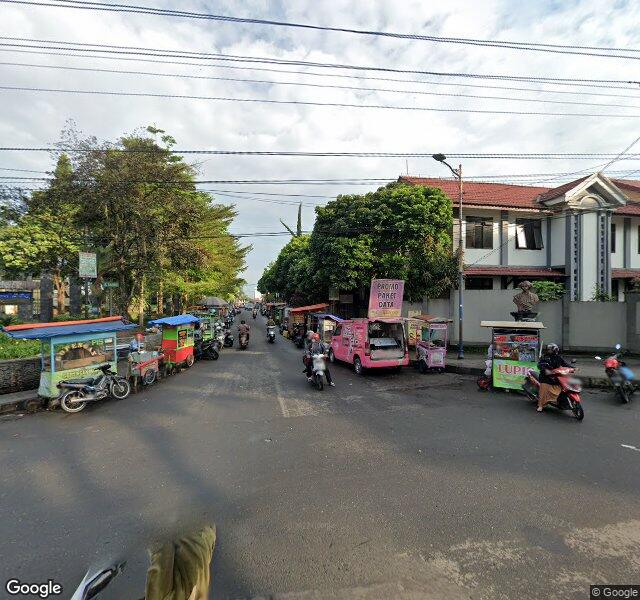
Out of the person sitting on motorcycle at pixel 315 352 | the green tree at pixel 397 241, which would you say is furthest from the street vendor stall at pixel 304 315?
the person sitting on motorcycle at pixel 315 352

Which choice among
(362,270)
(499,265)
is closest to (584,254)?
(499,265)

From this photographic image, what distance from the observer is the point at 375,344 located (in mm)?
12062

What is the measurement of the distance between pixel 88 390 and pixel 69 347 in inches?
44.3

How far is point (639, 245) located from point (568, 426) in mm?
22223

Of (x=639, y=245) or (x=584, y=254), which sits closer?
(x=584, y=254)

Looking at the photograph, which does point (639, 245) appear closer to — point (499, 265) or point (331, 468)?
point (499, 265)

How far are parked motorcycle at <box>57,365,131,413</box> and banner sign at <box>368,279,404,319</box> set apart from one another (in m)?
8.07

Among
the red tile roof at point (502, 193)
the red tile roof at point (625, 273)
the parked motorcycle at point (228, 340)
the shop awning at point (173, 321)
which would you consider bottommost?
the parked motorcycle at point (228, 340)

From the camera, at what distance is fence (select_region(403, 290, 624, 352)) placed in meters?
14.9

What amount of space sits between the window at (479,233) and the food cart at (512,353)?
1226 centimetres

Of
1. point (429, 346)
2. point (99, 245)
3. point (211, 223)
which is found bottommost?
point (429, 346)

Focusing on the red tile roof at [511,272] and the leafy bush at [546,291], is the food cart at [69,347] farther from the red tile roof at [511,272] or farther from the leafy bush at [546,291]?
the red tile roof at [511,272]

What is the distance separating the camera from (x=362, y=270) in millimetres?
18266

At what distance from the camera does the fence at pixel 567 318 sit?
1490 cm
